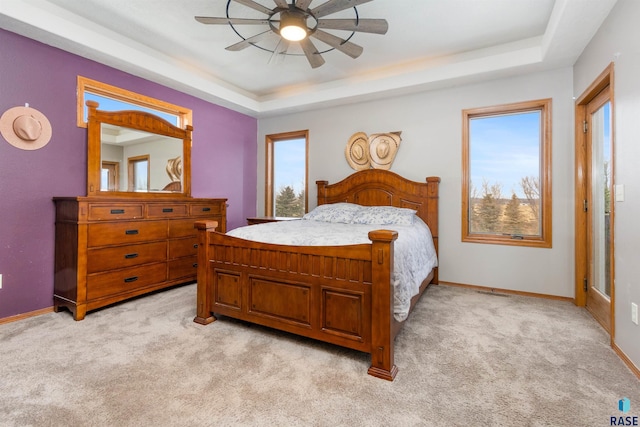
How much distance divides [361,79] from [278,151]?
1868 mm

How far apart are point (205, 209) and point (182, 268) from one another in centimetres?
76

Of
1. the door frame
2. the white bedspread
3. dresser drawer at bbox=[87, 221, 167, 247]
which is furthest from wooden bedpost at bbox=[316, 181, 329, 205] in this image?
the door frame

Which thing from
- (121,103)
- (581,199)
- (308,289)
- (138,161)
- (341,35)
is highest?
(341,35)

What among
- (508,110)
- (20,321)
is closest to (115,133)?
(20,321)

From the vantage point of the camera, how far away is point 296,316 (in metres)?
2.19

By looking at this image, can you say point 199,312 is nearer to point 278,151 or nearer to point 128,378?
point 128,378

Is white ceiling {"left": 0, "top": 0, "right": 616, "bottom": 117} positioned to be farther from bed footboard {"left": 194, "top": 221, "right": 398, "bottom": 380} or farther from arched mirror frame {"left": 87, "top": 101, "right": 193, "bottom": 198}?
bed footboard {"left": 194, "top": 221, "right": 398, "bottom": 380}

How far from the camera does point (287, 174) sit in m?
5.20

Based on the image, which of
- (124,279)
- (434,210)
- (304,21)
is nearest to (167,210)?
(124,279)

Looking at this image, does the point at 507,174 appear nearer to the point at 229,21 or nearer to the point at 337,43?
the point at 337,43

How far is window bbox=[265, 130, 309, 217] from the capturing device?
5.00 meters

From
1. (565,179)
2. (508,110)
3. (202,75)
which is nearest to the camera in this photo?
(565,179)

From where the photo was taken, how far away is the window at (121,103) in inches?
121

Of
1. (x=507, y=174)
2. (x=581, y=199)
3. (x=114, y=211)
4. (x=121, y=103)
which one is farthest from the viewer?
(x=507, y=174)
